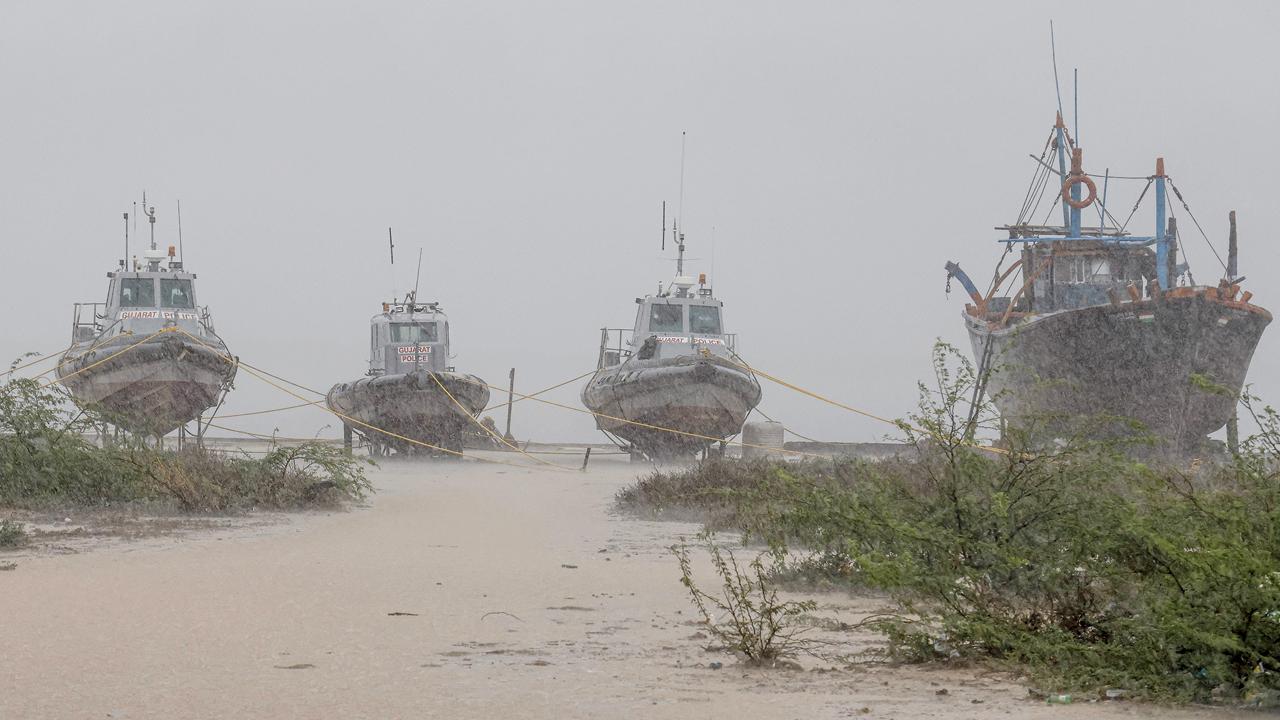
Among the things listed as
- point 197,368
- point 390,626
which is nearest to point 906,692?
point 390,626

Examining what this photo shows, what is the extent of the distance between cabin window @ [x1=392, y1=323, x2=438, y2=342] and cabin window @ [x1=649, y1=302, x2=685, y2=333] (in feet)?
16.5

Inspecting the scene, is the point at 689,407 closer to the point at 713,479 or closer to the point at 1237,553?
Answer: the point at 713,479

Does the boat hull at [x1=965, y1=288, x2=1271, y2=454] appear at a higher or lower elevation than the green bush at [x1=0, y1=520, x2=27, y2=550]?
higher

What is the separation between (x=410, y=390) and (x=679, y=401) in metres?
5.53

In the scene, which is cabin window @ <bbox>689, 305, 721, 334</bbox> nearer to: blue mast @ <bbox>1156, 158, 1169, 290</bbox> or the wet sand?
blue mast @ <bbox>1156, 158, 1169, 290</bbox>

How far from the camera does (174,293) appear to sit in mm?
32531

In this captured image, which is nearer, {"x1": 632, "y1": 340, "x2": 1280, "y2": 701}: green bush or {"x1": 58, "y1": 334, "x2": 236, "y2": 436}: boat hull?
{"x1": 632, "y1": 340, "x2": 1280, "y2": 701}: green bush

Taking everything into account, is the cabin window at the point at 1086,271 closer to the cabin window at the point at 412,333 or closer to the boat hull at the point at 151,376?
the cabin window at the point at 412,333

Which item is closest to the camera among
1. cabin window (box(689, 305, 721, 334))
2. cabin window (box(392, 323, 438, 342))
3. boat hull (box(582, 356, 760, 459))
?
boat hull (box(582, 356, 760, 459))

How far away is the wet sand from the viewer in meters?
5.86

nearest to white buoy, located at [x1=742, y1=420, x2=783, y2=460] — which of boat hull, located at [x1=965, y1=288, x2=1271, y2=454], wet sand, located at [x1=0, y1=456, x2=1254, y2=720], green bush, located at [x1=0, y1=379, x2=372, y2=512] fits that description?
boat hull, located at [x1=965, y1=288, x2=1271, y2=454]

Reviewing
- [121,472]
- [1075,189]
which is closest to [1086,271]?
[1075,189]

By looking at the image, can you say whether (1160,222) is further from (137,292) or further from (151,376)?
(137,292)

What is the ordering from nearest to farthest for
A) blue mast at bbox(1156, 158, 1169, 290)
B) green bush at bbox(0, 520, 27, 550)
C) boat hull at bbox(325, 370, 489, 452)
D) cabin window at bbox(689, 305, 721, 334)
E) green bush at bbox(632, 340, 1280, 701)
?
green bush at bbox(632, 340, 1280, 701), green bush at bbox(0, 520, 27, 550), boat hull at bbox(325, 370, 489, 452), cabin window at bbox(689, 305, 721, 334), blue mast at bbox(1156, 158, 1169, 290)
